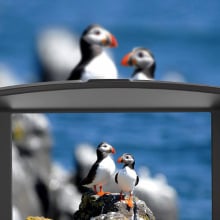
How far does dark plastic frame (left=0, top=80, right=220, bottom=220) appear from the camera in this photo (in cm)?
269

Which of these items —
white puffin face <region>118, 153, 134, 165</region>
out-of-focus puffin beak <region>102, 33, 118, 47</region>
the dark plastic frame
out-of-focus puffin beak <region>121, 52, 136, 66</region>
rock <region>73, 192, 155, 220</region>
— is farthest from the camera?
out-of-focus puffin beak <region>121, 52, 136, 66</region>

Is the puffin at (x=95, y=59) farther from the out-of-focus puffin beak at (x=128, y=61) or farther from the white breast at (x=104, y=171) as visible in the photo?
the white breast at (x=104, y=171)

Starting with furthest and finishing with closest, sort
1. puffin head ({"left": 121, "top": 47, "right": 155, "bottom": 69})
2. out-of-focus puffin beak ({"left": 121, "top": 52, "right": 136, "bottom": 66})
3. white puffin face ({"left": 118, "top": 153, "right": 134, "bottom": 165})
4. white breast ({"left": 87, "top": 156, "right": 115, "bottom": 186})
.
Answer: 1. puffin head ({"left": 121, "top": 47, "right": 155, "bottom": 69})
2. out-of-focus puffin beak ({"left": 121, "top": 52, "right": 136, "bottom": 66})
3. white breast ({"left": 87, "top": 156, "right": 115, "bottom": 186})
4. white puffin face ({"left": 118, "top": 153, "right": 134, "bottom": 165})

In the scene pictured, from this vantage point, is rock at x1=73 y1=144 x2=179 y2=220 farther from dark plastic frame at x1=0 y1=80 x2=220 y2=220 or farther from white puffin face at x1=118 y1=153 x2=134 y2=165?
dark plastic frame at x1=0 y1=80 x2=220 y2=220

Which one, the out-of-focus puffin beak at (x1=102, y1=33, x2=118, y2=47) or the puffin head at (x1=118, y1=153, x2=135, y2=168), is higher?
the out-of-focus puffin beak at (x1=102, y1=33, x2=118, y2=47)

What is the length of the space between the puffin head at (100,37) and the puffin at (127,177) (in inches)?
32.1

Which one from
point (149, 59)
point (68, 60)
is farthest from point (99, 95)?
point (68, 60)

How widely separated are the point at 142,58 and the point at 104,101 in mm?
1548

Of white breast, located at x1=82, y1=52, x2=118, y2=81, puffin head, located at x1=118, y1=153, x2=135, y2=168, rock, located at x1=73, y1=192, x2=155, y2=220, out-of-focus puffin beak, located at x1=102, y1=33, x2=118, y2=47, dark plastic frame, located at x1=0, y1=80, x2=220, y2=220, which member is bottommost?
rock, located at x1=73, y1=192, x2=155, y2=220

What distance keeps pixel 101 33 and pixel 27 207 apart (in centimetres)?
209

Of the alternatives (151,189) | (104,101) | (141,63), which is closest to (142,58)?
(141,63)

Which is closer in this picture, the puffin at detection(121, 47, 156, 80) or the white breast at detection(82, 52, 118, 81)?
the white breast at detection(82, 52, 118, 81)

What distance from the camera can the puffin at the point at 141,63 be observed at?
4.53 metres

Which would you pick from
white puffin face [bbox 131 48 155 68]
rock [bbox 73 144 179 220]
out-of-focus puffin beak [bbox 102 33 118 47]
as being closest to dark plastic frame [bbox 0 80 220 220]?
out-of-focus puffin beak [bbox 102 33 118 47]
